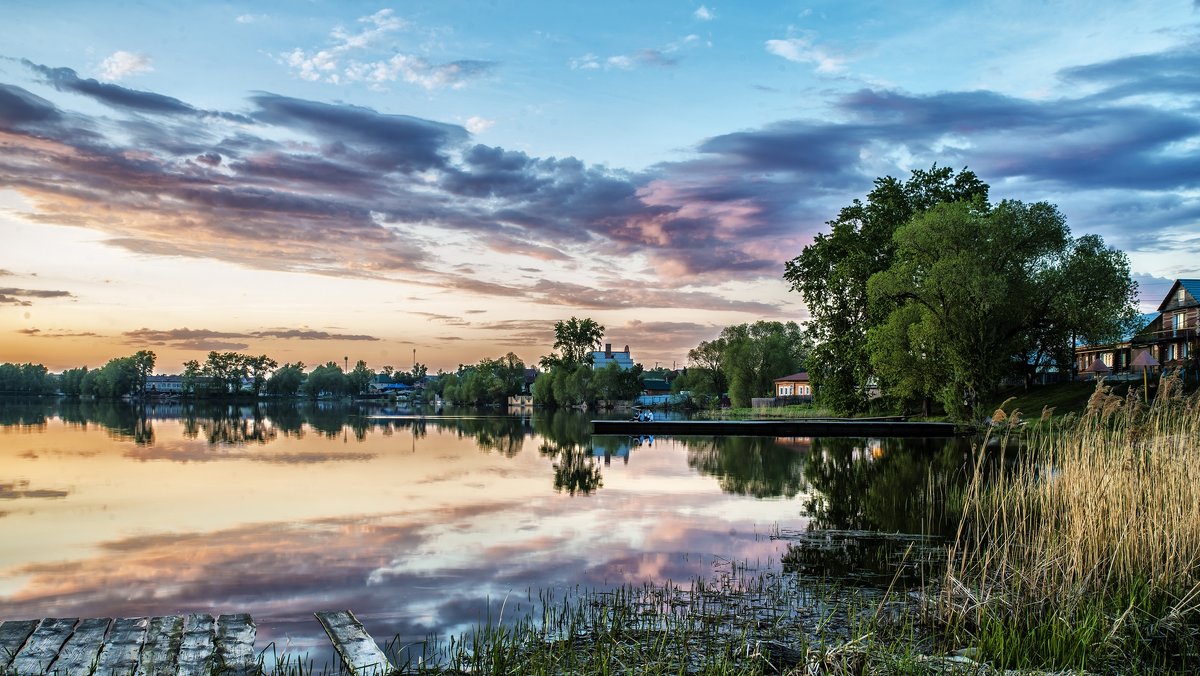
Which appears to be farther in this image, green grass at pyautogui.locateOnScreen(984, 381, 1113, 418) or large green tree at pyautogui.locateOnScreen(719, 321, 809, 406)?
large green tree at pyautogui.locateOnScreen(719, 321, 809, 406)

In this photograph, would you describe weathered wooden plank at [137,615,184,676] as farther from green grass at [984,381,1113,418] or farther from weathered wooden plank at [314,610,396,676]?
green grass at [984,381,1113,418]

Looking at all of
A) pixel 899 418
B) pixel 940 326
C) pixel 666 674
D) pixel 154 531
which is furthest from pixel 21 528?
pixel 899 418

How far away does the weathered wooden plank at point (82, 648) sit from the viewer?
23.0 feet

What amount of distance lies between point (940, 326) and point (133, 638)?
40836 millimetres

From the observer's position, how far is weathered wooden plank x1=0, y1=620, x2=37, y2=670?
7.24 metres

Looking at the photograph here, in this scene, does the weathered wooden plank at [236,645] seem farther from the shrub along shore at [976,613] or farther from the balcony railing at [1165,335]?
the balcony railing at [1165,335]

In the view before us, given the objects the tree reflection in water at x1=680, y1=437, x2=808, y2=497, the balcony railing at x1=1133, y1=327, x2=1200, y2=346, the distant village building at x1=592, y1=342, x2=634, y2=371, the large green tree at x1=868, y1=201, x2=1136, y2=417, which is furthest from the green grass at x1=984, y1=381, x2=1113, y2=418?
the distant village building at x1=592, y1=342, x2=634, y2=371

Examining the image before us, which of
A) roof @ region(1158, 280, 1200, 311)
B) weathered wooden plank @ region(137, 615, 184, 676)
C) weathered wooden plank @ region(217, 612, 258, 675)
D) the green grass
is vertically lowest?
weathered wooden plank @ region(217, 612, 258, 675)

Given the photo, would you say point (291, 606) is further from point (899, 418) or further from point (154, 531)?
point (899, 418)

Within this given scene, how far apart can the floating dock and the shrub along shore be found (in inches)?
1345

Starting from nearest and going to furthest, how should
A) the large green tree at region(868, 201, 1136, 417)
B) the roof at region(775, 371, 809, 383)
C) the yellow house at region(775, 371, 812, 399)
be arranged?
the large green tree at region(868, 201, 1136, 417) → the yellow house at region(775, 371, 812, 399) → the roof at region(775, 371, 809, 383)

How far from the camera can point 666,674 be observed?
6.96m

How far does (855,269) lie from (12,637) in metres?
50.4

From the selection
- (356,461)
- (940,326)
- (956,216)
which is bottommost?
(356,461)
